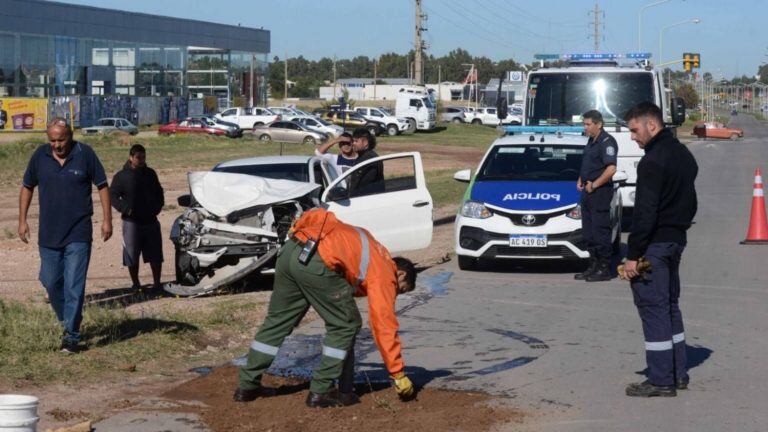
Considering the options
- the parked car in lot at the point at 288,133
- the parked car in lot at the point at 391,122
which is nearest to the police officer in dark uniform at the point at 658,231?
the parked car in lot at the point at 288,133

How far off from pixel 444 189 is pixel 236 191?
16838 mm

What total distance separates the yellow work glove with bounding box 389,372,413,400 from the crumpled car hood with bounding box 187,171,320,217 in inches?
230

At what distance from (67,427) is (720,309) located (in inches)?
279

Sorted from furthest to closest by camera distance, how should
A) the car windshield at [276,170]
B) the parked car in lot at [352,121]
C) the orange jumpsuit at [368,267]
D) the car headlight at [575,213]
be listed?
the parked car in lot at [352,121] → the car windshield at [276,170] → the car headlight at [575,213] → the orange jumpsuit at [368,267]

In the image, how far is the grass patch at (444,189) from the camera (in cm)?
2677

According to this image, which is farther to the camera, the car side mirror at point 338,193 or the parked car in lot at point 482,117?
the parked car in lot at point 482,117

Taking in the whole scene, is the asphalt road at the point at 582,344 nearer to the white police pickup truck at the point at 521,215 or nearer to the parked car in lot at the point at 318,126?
the white police pickup truck at the point at 521,215

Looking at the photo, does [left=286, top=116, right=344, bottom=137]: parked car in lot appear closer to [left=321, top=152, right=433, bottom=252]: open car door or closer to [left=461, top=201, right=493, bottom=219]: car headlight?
[left=461, top=201, right=493, bottom=219]: car headlight

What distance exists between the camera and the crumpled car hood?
42.9 ft

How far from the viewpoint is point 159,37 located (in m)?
91.1

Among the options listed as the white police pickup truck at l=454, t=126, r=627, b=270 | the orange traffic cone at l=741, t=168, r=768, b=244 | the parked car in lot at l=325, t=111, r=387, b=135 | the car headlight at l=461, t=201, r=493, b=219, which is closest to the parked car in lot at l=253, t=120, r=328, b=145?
the parked car in lot at l=325, t=111, r=387, b=135

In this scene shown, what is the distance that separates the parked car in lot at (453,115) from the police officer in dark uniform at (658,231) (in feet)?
275

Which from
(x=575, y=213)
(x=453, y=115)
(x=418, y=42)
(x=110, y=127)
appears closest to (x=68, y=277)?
(x=575, y=213)

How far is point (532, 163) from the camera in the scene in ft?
52.3
